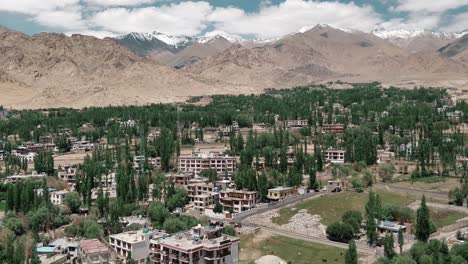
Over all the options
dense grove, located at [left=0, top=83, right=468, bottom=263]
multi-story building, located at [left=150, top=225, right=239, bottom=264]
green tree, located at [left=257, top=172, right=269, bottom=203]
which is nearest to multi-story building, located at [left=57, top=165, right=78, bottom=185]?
dense grove, located at [left=0, top=83, right=468, bottom=263]

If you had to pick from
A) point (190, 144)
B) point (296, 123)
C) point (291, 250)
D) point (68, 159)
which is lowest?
point (291, 250)

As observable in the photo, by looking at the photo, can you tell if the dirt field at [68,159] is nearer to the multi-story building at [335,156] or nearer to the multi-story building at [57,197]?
the multi-story building at [57,197]

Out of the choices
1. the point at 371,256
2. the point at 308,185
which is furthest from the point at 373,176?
the point at 371,256

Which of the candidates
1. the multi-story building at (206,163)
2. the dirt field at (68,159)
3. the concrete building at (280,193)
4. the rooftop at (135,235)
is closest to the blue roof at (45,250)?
the rooftop at (135,235)

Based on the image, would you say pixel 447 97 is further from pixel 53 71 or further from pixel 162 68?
pixel 53 71

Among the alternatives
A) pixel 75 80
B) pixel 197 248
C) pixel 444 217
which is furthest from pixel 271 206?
pixel 75 80

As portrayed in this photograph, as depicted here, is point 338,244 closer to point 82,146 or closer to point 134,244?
point 134,244
